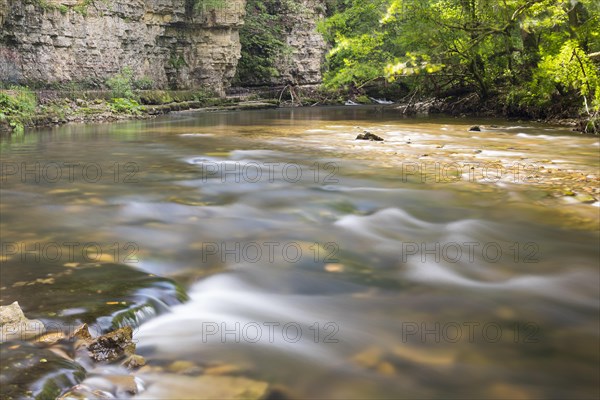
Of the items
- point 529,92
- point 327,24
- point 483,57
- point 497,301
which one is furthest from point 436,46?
point 497,301

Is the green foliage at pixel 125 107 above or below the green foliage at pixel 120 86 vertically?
below

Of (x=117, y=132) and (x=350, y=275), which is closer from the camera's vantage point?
(x=350, y=275)

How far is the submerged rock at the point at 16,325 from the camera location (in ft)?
6.34

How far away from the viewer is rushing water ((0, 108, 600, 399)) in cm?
193

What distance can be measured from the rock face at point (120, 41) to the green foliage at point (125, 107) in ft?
6.30

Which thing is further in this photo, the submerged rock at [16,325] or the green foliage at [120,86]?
the green foliage at [120,86]

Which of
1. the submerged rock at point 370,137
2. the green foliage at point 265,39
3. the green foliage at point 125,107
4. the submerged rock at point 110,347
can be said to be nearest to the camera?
the submerged rock at point 110,347

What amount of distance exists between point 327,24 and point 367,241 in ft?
65.9

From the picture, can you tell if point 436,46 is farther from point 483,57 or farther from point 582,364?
point 582,364

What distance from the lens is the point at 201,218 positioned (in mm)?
4180
